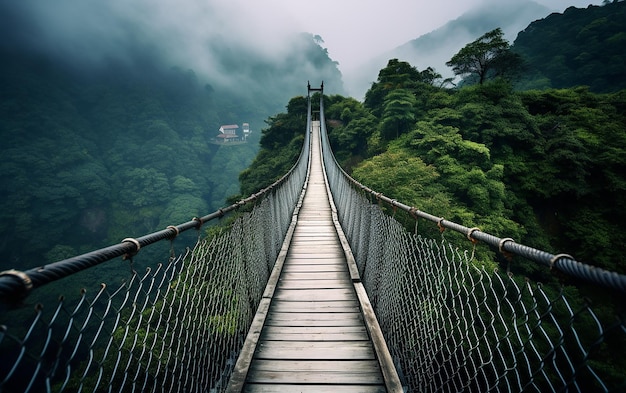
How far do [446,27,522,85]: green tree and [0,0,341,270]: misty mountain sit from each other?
32588mm

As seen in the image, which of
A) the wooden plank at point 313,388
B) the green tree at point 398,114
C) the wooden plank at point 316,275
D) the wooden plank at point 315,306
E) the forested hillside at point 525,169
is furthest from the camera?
the green tree at point 398,114

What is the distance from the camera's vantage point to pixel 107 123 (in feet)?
153

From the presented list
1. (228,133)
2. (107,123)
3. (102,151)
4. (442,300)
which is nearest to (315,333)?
(442,300)

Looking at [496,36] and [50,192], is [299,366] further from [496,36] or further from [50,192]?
[50,192]

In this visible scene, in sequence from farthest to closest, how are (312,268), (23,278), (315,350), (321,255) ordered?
(321,255), (312,268), (315,350), (23,278)

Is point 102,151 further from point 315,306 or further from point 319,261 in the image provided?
point 315,306

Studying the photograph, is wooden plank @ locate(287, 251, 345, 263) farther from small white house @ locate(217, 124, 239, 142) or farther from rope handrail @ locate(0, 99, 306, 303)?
small white house @ locate(217, 124, 239, 142)

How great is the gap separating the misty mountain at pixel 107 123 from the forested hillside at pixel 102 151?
16cm

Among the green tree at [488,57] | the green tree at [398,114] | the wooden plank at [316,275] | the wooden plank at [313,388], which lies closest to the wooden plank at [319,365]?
the wooden plank at [313,388]

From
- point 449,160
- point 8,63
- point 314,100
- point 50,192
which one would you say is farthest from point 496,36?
point 8,63

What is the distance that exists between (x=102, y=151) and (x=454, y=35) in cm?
18713

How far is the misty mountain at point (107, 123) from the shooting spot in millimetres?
30375

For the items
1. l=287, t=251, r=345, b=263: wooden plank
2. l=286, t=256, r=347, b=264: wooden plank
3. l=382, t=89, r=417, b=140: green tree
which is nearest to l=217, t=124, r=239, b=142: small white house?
l=382, t=89, r=417, b=140: green tree

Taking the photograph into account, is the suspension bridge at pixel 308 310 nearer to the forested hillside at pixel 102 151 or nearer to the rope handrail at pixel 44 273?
the rope handrail at pixel 44 273
